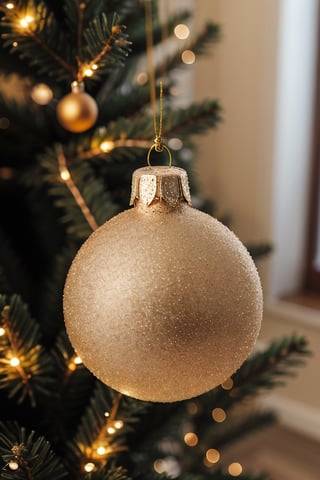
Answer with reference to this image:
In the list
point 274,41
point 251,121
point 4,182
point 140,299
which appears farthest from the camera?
point 251,121

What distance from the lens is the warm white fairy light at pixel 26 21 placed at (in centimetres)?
57

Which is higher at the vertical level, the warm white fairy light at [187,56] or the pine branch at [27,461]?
the warm white fairy light at [187,56]

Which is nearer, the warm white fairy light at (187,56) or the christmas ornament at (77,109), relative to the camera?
the christmas ornament at (77,109)

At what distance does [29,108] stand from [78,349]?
0.48m

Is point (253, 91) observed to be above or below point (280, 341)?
above

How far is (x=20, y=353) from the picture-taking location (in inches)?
22.1

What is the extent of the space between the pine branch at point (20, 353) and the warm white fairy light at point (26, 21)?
0.84 ft

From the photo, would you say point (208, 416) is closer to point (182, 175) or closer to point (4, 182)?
point (4, 182)

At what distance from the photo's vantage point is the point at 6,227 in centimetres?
93

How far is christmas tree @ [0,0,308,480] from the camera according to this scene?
1.87ft

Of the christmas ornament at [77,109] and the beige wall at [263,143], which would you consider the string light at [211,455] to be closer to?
the christmas ornament at [77,109]

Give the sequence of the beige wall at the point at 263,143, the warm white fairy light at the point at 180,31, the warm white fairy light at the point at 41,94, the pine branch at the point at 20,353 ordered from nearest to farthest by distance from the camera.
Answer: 1. the pine branch at the point at 20,353
2. the warm white fairy light at the point at 41,94
3. the warm white fairy light at the point at 180,31
4. the beige wall at the point at 263,143

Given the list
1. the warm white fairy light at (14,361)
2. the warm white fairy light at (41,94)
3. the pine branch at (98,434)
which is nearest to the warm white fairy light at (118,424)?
the pine branch at (98,434)

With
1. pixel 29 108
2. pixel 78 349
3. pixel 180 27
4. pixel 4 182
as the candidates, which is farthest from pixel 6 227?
pixel 78 349
